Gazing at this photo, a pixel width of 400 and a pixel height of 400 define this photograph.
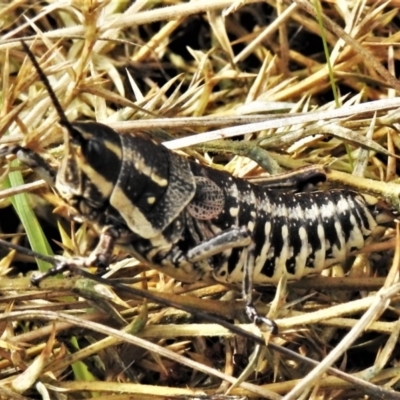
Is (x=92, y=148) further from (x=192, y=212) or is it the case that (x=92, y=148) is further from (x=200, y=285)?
(x=200, y=285)

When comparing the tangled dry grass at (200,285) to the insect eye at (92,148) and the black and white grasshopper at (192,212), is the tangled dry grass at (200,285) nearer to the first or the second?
the black and white grasshopper at (192,212)

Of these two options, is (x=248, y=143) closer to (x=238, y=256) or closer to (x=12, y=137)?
(x=238, y=256)

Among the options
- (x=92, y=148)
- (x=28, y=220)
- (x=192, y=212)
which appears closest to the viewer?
(x=92, y=148)

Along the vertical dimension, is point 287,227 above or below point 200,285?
above

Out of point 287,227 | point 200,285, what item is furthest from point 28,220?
point 287,227

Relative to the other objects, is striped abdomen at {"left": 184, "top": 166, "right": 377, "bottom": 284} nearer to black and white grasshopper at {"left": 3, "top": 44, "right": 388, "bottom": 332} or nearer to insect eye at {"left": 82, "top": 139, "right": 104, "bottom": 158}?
black and white grasshopper at {"left": 3, "top": 44, "right": 388, "bottom": 332}

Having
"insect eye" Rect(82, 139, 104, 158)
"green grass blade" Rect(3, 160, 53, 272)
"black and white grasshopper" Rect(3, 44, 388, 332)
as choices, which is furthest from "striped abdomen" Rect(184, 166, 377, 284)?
"green grass blade" Rect(3, 160, 53, 272)
